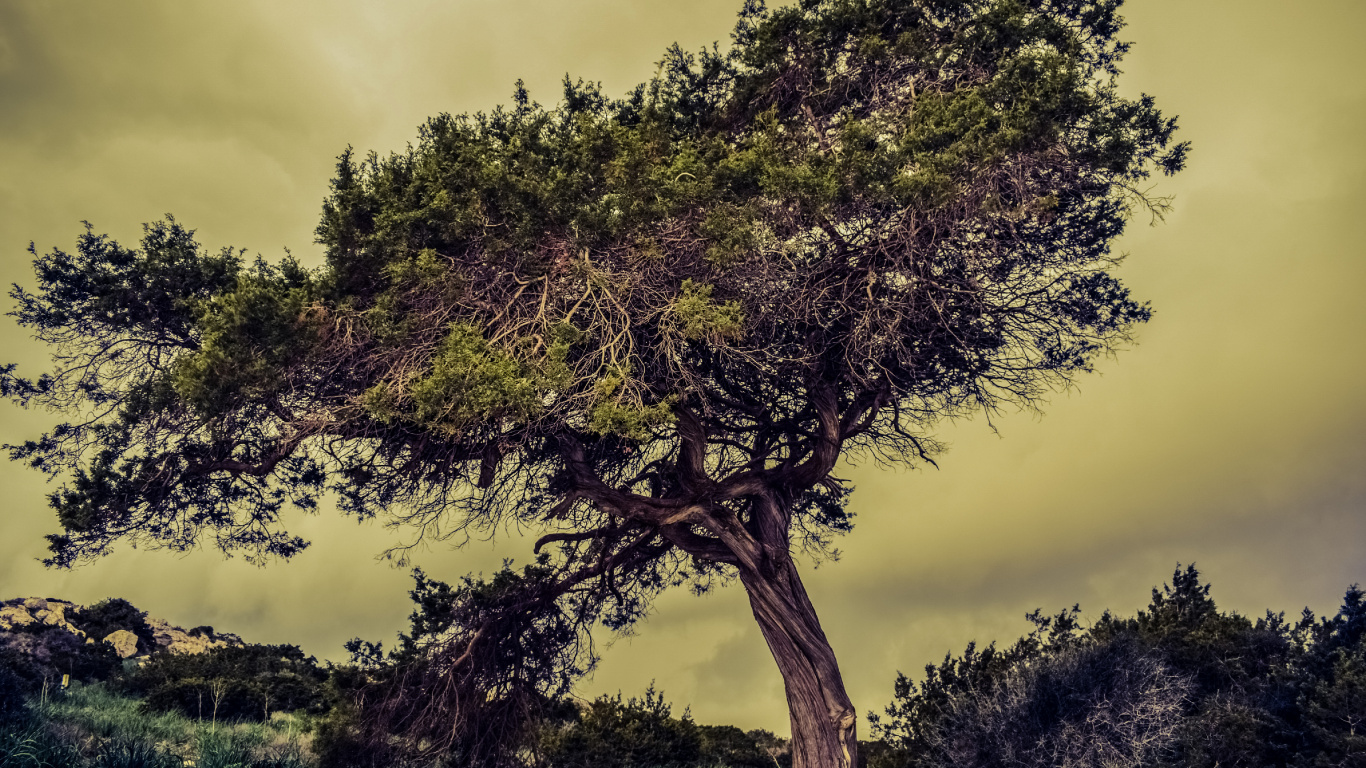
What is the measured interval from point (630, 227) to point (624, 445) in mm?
3272

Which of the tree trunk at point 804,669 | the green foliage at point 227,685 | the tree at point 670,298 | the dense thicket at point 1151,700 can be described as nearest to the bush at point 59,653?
the green foliage at point 227,685

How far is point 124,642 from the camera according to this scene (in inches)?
809

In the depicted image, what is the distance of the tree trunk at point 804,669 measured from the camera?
38.0 ft

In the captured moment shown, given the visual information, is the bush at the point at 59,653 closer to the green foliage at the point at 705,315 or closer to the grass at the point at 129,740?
the grass at the point at 129,740

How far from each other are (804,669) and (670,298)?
5.17 meters

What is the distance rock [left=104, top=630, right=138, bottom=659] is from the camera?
66.2 ft

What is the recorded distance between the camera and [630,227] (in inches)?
419

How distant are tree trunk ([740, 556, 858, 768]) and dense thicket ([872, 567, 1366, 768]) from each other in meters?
3.04

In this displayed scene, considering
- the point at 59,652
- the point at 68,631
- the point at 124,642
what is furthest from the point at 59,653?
the point at 124,642

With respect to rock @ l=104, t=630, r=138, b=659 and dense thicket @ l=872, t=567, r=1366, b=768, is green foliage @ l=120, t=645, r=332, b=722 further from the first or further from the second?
dense thicket @ l=872, t=567, r=1366, b=768

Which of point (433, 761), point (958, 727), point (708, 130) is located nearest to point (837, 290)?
point (708, 130)

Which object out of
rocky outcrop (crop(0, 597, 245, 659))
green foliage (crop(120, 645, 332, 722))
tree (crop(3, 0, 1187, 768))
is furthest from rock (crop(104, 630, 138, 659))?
tree (crop(3, 0, 1187, 768))

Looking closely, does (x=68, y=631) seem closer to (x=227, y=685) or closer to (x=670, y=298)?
(x=227, y=685)

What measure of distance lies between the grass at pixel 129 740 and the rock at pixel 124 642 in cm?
736
